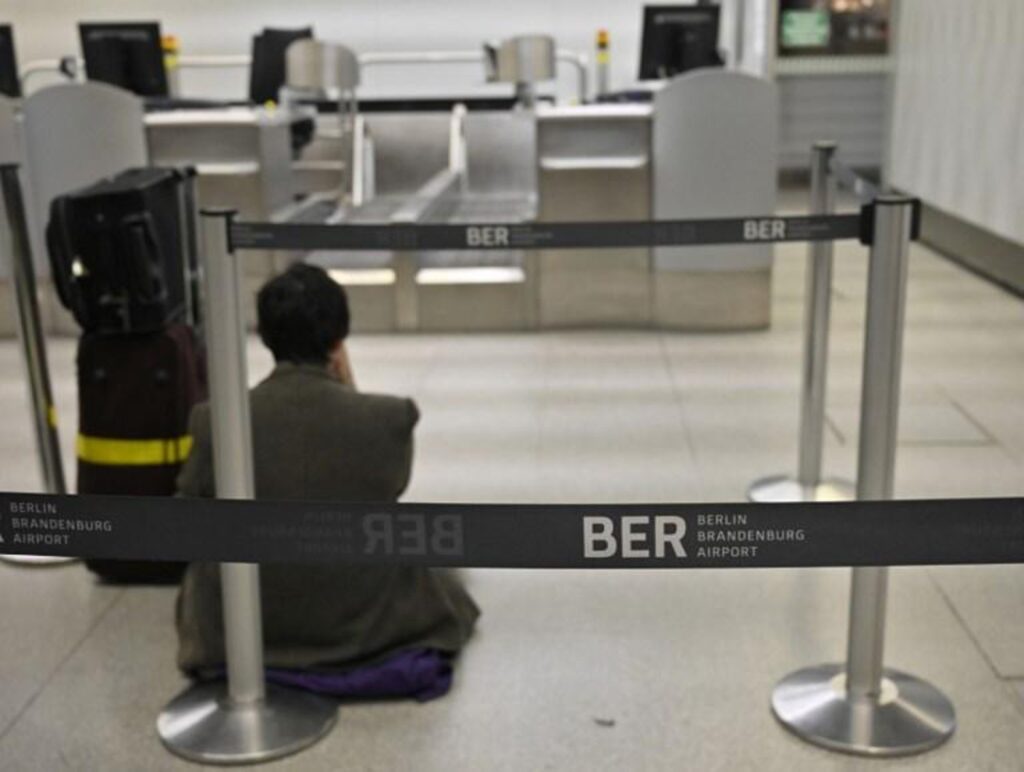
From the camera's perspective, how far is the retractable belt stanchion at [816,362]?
11.7 ft

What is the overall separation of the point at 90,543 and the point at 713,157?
441 centimetres

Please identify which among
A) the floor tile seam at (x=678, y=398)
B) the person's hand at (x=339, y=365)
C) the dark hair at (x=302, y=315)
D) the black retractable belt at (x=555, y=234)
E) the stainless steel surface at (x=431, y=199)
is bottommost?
the floor tile seam at (x=678, y=398)

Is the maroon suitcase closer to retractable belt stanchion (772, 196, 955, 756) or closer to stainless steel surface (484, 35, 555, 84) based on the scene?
retractable belt stanchion (772, 196, 955, 756)

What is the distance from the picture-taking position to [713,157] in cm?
573

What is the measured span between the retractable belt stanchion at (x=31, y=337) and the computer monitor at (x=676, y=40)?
5155 millimetres

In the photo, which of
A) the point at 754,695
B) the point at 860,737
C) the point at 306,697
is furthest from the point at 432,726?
the point at 860,737

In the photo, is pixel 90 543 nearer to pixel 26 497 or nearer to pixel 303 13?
pixel 26 497

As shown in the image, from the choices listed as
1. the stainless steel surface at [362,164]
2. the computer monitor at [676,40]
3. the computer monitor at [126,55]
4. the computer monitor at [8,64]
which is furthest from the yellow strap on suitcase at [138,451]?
the computer monitor at [676,40]

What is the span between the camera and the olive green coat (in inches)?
105

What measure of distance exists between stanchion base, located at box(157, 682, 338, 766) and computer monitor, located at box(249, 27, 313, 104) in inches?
258

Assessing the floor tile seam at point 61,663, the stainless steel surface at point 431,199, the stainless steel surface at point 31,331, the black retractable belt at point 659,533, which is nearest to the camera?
the black retractable belt at point 659,533

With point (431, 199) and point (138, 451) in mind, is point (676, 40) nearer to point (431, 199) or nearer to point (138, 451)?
point (431, 199)

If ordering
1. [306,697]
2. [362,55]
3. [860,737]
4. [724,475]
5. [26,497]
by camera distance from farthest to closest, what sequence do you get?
[362,55] → [724,475] → [306,697] → [860,737] → [26,497]

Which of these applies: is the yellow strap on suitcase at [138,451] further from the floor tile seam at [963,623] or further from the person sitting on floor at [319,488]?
the floor tile seam at [963,623]
